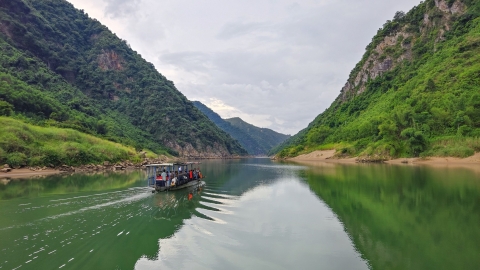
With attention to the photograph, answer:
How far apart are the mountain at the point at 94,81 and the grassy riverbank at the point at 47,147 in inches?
411

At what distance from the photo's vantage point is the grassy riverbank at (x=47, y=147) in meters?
45.0

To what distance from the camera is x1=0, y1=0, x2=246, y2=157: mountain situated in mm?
90375

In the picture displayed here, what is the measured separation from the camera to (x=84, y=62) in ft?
444

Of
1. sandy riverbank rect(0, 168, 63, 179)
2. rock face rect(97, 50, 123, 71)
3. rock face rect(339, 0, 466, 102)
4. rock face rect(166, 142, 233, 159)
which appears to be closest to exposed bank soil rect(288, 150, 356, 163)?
rock face rect(339, 0, 466, 102)

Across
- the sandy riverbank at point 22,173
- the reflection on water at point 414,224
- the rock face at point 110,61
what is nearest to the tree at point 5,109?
the sandy riverbank at point 22,173

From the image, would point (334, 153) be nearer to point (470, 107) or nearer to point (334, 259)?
point (470, 107)

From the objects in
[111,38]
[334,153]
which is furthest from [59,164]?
[111,38]

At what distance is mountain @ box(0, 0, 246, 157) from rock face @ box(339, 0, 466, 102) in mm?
81773

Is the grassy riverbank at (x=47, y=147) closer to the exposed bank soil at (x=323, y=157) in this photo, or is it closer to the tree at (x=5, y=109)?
the tree at (x=5, y=109)

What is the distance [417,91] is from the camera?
245 feet

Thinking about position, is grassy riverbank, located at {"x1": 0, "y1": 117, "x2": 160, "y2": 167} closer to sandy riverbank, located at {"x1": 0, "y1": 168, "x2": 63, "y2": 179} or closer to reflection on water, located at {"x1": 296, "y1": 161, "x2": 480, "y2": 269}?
sandy riverbank, located at {"x1": 0, "y1": 168, "x2": 63, "y2": 179}

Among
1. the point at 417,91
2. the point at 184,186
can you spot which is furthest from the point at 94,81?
the point at 417,91

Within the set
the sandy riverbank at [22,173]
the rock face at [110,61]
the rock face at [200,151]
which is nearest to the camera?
the sandy riverbank at [22,173]

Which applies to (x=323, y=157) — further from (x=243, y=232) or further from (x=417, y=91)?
(x=243, y=232)
